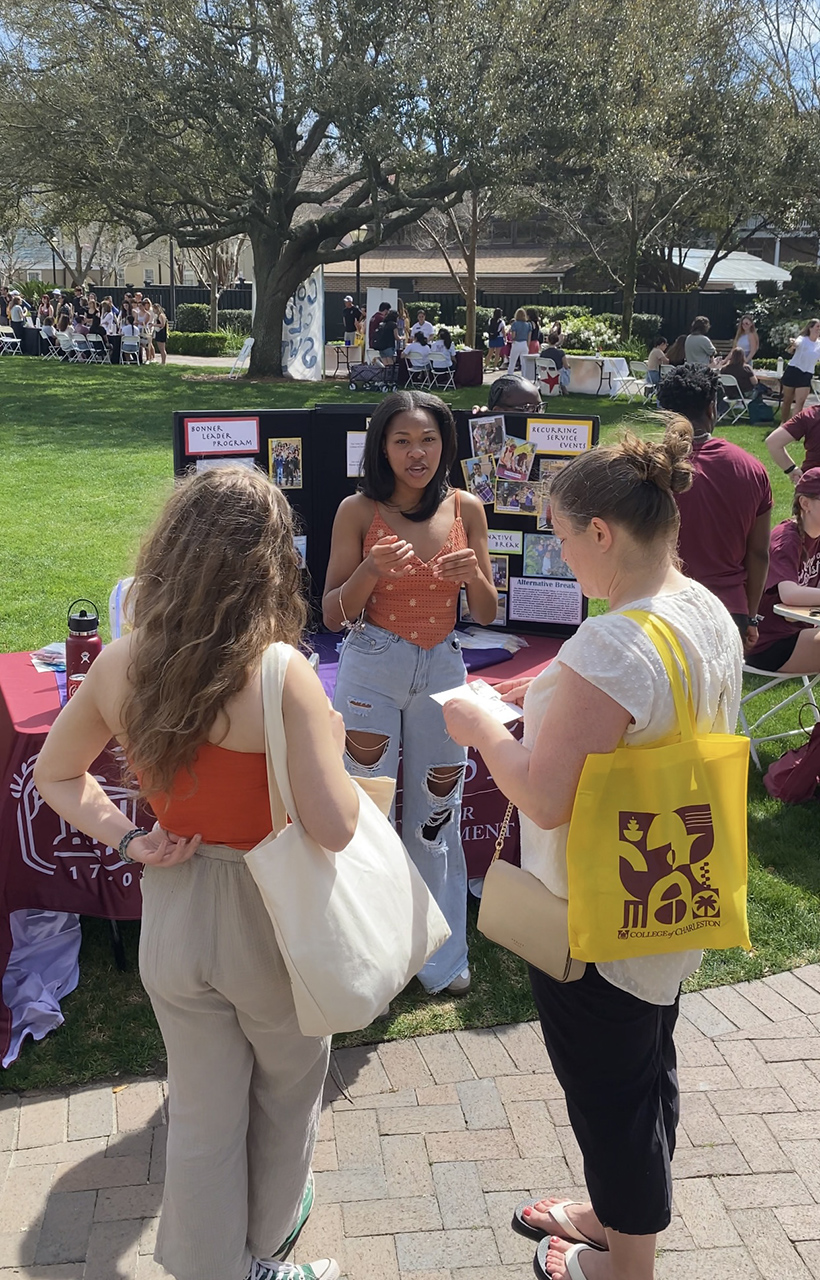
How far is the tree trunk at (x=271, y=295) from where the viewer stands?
2225cm

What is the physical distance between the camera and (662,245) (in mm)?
40188

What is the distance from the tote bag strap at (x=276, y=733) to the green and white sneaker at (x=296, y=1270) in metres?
1.05

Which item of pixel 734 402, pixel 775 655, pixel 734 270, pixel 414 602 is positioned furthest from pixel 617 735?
pixel 734 270

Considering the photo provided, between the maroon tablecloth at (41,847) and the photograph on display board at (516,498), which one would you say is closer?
the maroon tablecloth at (41,847)

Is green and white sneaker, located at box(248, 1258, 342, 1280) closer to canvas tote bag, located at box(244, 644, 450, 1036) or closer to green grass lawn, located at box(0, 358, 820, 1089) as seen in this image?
canvas tote bag, located at box(244, 644, 450, 1036)

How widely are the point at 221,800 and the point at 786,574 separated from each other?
384cm

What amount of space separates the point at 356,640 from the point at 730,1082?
1673 mm

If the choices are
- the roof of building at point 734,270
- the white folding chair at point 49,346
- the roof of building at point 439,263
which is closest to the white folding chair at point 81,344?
the white folding chair at point 49,346

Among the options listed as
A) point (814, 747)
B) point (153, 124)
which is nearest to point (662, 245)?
point (153, 124)

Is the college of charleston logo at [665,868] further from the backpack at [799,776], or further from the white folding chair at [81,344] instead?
the white folding chair at [81,344]

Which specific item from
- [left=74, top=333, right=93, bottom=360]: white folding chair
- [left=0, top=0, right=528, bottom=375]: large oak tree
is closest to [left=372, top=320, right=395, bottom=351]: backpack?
[left=0, top=0, right=528, bottom=375]: large oak tree

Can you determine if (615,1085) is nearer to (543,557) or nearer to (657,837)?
(657,837)

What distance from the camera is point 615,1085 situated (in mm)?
2018

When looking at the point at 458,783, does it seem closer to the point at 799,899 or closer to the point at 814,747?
the point at 799,899
